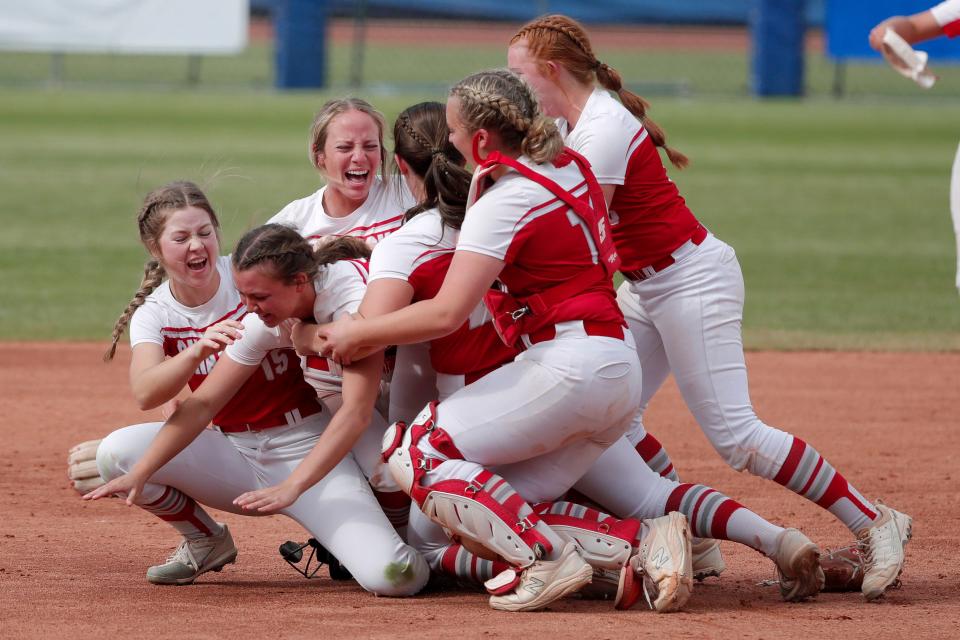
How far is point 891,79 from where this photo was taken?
102ft

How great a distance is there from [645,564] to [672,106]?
70.0 feet

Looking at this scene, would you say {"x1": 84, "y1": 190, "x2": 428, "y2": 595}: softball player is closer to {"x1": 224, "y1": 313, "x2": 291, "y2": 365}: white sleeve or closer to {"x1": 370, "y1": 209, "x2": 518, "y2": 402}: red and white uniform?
{"x1": 224, "y1": 313, "x2": 291, "y2": 365}: white sleeve

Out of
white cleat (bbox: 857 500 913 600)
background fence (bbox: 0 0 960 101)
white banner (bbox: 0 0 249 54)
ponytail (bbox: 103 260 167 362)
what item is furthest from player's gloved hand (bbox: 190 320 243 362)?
white banner (bbox: 0 0 249 54)

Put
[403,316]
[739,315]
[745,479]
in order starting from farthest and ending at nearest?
[745,479] < [739,315] < [403,316]

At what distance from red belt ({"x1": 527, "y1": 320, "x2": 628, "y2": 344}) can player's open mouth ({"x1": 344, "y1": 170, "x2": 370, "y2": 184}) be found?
1170 millimetres

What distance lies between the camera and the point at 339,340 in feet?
12.5

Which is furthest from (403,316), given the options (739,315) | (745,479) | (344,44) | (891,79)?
(344,44)

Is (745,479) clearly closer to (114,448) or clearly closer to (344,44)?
(114,448)

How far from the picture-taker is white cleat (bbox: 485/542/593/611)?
12.8 ft

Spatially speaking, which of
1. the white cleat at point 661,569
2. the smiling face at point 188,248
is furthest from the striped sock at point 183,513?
the white cleat at point 661,569

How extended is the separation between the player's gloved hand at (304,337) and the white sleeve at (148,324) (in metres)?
0.47

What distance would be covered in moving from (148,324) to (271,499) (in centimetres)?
74

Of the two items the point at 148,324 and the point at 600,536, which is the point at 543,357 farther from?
the point at 148,324

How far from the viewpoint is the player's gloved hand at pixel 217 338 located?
389 centimetres
